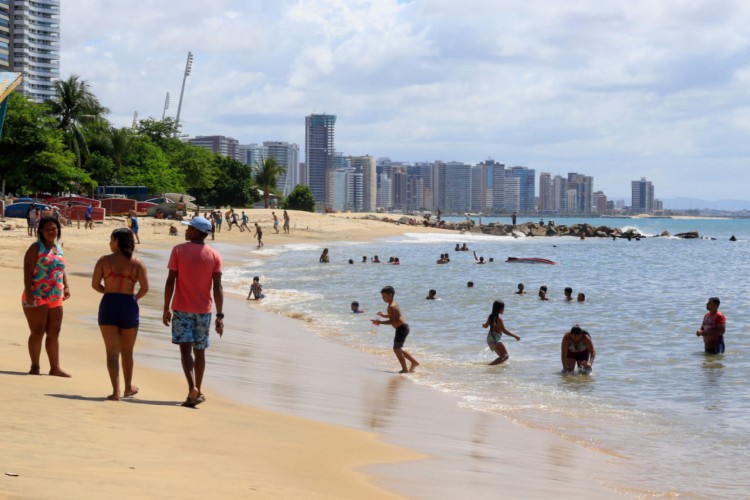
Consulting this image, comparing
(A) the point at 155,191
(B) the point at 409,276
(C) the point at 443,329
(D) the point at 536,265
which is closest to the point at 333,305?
(C) the point at 443,329

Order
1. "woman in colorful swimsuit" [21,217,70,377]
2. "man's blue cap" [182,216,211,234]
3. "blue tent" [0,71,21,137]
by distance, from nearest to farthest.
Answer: "man's blue cap" [182,216,211,234]
"woman in colorful swimsuit" [21,217,70,377]
"blue tent" [0,71,21,137]

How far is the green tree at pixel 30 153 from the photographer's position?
53938 mm

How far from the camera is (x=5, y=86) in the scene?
34.6 meters

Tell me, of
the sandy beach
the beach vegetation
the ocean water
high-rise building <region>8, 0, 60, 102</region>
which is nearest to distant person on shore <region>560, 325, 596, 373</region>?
the ocean water

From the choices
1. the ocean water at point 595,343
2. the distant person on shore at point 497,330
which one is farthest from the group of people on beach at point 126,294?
the distant person on shore at point 497,330

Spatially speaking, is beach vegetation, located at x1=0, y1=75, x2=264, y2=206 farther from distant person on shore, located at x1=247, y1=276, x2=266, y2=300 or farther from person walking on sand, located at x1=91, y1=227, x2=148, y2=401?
person walking on sand, located at x1=91, y1=227, x2=148, y2=401

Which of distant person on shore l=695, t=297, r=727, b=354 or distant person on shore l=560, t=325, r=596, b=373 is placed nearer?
distant person on shore l=560, t=325, r=596, b=373

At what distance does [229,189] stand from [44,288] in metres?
88.7

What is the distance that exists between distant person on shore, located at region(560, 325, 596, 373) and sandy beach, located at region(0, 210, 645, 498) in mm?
3025

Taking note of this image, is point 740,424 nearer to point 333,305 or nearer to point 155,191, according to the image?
point 333,305

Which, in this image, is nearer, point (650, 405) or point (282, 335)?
point (650, 405)

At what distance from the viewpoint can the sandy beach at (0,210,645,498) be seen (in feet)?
17.4

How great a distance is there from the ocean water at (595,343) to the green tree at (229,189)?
169 feet

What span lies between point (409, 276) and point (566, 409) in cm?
2535
